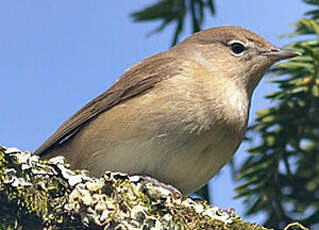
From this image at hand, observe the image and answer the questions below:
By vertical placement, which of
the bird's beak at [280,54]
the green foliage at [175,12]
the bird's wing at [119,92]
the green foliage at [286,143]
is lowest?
the green foliage at [286,143]

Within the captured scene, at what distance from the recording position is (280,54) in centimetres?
470

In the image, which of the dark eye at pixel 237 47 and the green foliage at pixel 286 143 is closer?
the green foliage at pixel 286 143

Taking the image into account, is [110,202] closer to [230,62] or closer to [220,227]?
[220,227]

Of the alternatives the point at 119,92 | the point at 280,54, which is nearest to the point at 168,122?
the point at 119,92

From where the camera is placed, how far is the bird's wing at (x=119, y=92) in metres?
4.40

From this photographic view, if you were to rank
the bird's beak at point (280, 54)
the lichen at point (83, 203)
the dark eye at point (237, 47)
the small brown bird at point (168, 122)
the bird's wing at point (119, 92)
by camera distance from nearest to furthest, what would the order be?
the lichen at point (83, 203)
the small brown bird at point (168, 122)
the bird's wing at point (119, 92)
the bird's beak at point (280, 54)
the dark eye at point (237, 47)

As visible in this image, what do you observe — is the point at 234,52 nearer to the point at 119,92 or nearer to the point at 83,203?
the point at 119,92

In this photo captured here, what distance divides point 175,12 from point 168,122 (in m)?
1.31

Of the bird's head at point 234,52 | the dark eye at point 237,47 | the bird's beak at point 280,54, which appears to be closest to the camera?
the bird's beak at point 280,54

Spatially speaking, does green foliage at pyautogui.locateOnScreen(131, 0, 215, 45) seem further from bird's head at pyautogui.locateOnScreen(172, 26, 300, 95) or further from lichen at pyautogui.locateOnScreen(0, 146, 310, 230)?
lichen at pyautogui.locateOnScreen(0, 146, 310, 230)

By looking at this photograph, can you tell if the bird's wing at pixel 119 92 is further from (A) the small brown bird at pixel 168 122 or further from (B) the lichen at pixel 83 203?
(B) the lichen at pixel 83 203

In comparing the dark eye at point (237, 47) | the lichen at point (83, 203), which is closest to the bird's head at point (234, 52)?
the dark eye at point (237, 47)

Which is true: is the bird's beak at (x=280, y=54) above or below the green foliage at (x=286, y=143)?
above

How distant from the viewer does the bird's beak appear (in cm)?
452
